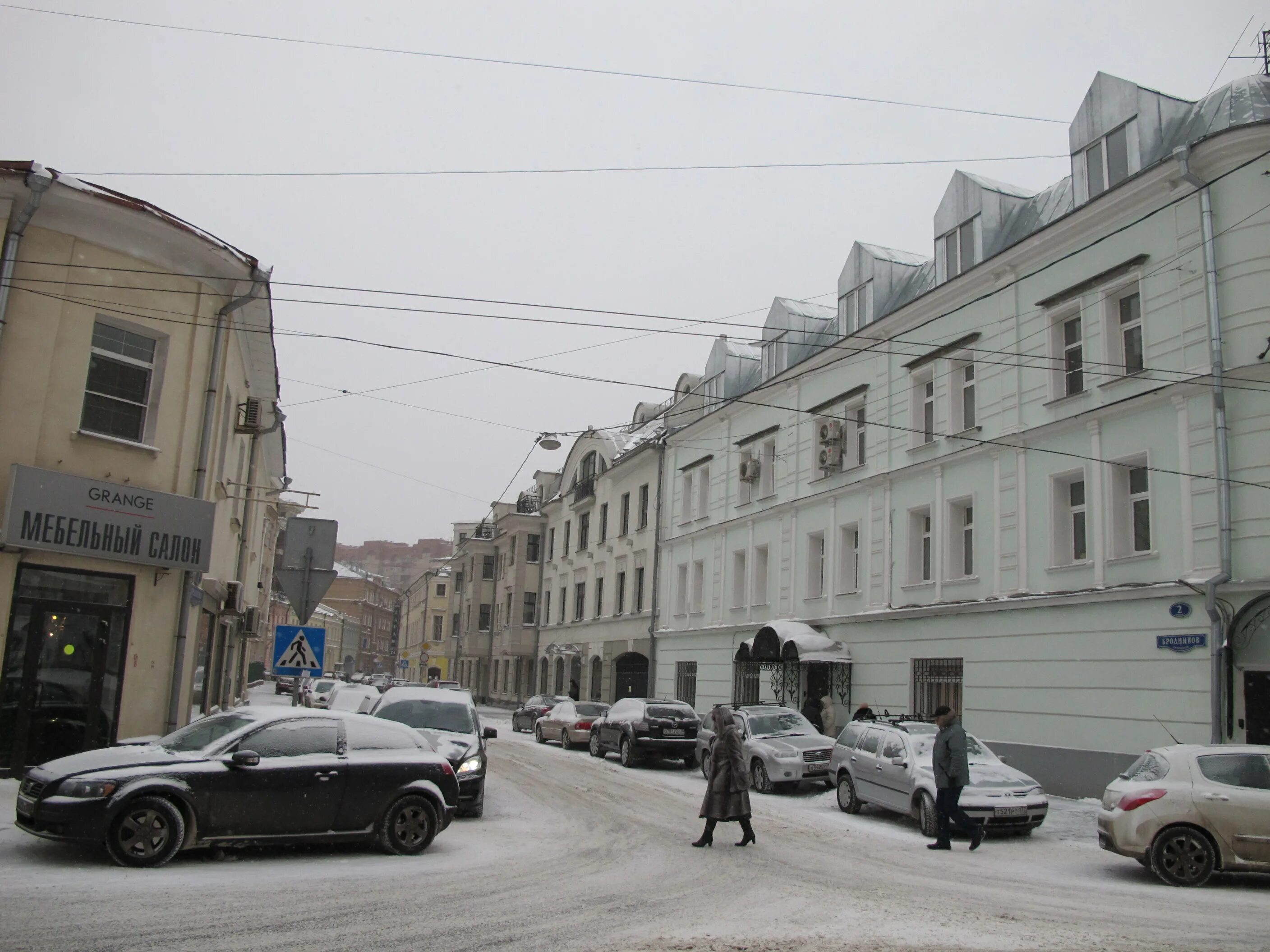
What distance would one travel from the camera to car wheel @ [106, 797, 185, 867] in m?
9.03

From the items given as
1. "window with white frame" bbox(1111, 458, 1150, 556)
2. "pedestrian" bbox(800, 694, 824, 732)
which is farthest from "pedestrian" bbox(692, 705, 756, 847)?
"pedestrian" bbox(800, 694, 824, 732)

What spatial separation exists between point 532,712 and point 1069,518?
20.3 meters

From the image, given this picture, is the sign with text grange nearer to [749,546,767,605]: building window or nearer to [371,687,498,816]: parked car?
[371,687,498,816]: parked car

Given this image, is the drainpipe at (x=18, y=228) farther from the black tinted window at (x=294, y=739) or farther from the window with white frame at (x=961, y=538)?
the window with white frame at (x=961, y=538)

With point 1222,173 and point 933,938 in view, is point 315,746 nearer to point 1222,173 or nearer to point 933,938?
point 933,938

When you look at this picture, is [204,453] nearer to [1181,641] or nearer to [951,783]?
[951,783]

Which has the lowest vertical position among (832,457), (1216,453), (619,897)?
(619,897)

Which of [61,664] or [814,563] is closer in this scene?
[61,664]

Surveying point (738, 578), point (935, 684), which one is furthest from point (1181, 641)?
point (738, 578)

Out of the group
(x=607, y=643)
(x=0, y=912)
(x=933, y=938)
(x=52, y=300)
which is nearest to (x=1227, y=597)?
(x=933, y=938)

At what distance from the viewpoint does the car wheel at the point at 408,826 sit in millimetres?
10531

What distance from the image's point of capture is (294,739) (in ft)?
34.1

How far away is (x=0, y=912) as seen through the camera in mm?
7203

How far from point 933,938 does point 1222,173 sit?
14470 millimetres
